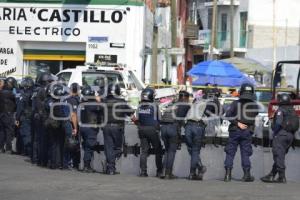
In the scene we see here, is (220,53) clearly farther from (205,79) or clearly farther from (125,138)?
(125,138)

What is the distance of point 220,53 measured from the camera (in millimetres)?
67625

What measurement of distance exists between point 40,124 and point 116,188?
14.5 feet

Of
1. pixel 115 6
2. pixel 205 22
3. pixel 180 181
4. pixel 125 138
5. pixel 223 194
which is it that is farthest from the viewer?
pixel 205 22

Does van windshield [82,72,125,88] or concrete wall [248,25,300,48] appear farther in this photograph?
concrete wall [248,25,300,48]

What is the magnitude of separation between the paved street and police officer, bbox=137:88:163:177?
494mm

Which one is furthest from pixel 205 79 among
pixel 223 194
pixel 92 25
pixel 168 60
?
pixel 223 194

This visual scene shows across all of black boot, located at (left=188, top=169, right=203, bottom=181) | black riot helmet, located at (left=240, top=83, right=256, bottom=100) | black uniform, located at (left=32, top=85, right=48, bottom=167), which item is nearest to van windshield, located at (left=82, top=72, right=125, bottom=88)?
black uniform, located at (left=32, top=85, right=48, bottom=167)

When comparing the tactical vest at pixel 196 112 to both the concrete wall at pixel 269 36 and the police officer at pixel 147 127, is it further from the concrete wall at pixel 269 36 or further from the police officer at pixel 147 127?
the concrete wall at pixel 269 36

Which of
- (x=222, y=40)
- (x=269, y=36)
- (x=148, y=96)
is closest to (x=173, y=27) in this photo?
(x=269, y=36)

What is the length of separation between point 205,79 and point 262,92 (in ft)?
15.1

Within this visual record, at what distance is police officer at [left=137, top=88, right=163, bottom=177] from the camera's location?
667 inches

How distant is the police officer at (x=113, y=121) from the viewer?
17234 mm

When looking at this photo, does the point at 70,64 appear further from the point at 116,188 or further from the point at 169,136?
the point at 116,188

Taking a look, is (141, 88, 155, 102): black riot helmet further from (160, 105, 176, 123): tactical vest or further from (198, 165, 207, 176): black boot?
(198, 165, 207, 176): black boot
